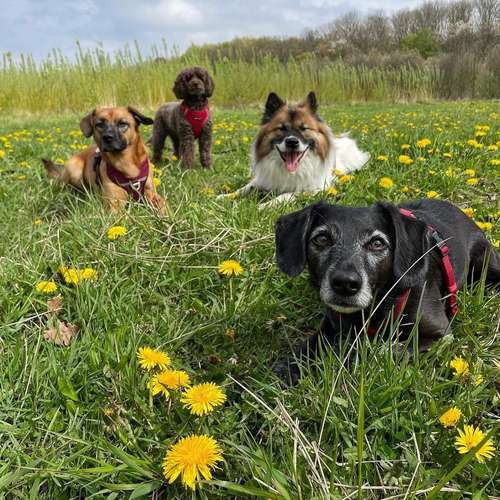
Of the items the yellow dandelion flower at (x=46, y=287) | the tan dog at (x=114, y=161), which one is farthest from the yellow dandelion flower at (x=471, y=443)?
the tan dog at (x=114, y=161)

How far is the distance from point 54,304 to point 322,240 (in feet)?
4.66

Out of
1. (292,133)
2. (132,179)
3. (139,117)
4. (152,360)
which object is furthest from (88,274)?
(292,133)

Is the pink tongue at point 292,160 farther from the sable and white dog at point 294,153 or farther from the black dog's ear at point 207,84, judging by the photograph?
the black dog's ear at point 207,84

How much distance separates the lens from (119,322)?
7.19 ft

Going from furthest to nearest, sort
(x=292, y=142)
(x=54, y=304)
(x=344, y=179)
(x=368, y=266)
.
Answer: (x=292, y=142)
(x=344, y=179)
(x=54, y=304)
(x=368, y=266)

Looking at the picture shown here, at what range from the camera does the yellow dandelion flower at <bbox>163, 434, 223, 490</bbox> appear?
47.8 inches

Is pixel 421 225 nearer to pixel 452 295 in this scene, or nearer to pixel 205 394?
pixel 452 295

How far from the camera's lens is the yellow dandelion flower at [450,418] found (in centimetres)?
139

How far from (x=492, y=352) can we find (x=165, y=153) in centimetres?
708

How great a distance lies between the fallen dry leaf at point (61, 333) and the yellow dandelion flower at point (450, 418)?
160 cm

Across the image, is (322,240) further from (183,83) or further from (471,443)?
(183,83)

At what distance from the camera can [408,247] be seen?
1.99 metres

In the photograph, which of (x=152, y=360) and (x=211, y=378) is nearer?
(x=152, y=360)

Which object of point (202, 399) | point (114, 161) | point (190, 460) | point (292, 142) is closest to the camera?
point (190, 460)
